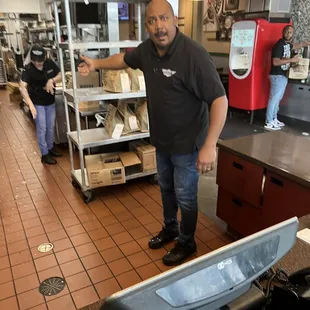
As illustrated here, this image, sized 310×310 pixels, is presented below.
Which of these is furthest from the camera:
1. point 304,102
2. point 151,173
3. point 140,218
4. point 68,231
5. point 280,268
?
point 304,102

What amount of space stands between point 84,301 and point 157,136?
1.15 m

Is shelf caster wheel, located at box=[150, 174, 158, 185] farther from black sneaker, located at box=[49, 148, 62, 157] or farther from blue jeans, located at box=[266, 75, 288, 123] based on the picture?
blue jeans, located at box=[266, 75, 288, 123]

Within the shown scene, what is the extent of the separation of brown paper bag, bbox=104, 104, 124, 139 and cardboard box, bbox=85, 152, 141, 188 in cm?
30

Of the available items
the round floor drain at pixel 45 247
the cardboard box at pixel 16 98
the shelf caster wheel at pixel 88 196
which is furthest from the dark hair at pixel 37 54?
the cardboard box at pixel 16 98

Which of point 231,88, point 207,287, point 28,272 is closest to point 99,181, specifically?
point 28,272

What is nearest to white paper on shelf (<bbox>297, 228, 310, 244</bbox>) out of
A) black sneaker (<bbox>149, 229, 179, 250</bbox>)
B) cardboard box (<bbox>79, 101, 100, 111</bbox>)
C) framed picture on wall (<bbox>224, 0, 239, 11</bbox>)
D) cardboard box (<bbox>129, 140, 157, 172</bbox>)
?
black sneaker (<bbox>149, 229, 179, 250</bbox>)

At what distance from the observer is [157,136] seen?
7.18 ft

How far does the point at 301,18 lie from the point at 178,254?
539 cm

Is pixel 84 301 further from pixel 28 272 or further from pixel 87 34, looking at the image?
pixel 87 34

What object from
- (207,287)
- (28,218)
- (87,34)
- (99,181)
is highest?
(87,34)

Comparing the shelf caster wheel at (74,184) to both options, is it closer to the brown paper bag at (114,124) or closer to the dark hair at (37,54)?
the brown paper bag at (114,124)

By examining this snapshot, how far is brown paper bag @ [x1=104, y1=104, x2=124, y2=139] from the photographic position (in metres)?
3.28

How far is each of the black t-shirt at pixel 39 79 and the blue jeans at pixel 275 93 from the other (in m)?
3.54

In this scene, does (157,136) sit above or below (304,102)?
above
